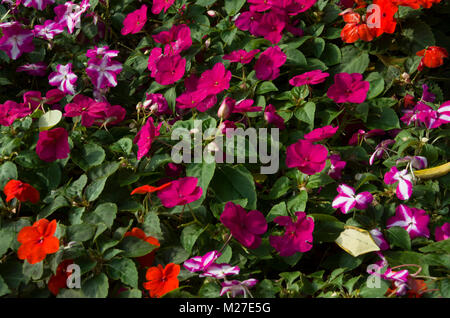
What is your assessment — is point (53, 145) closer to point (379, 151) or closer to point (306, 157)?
point (306, 157)

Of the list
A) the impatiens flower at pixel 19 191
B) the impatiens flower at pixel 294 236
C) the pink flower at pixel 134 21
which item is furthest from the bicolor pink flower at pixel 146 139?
the pink flower at pixel 134 21

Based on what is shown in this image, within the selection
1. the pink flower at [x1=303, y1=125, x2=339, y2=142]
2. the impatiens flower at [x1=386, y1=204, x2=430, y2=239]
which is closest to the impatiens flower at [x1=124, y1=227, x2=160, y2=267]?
the pink flower at [x1=303, y1=125, x2=339, y2=142]

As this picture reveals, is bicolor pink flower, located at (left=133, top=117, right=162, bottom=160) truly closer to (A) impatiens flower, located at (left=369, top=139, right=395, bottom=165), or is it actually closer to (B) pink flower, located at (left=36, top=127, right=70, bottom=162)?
(B) pink flower, located at (left=36, top=127, right=70, bottom=162)

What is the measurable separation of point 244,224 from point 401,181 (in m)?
0.49

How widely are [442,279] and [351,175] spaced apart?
0.56 metres

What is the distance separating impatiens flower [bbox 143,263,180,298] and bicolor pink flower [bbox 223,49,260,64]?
83cm

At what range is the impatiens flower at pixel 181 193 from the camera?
1461 millimetres

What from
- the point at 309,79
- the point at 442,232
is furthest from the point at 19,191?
the point at 442,232

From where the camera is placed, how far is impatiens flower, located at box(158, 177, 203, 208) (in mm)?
1461

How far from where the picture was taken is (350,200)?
1548mm
